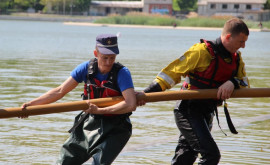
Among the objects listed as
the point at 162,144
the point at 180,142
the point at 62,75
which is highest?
the point at 180,142

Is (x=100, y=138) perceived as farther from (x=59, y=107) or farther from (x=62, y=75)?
(x=62, y=75)

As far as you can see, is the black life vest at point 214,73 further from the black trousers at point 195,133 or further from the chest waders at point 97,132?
the chest waders at point 97,132

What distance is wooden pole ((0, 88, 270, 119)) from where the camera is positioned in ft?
17.0

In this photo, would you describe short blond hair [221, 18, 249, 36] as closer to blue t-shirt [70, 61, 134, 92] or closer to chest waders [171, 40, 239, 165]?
chest waders [171, 40, 239, 165]

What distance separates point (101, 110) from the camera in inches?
202

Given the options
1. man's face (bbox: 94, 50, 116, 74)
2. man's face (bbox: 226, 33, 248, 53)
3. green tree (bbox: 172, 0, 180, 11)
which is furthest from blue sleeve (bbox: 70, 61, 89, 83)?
green tree (bbox: 172, 0, 180, 11)

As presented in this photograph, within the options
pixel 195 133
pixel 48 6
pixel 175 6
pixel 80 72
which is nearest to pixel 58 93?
pixel 80 72

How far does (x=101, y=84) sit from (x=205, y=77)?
967 mm

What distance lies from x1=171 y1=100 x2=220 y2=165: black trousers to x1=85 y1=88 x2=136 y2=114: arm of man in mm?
693

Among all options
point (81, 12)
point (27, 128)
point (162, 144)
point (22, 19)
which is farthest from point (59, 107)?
point (81, 12)

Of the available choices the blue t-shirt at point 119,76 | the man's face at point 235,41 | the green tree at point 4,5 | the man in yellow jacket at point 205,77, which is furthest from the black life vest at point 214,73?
the green tree at point 4,5

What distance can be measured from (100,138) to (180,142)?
0.98m

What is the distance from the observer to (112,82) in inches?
205

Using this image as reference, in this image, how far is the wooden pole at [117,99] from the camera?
5.18m
